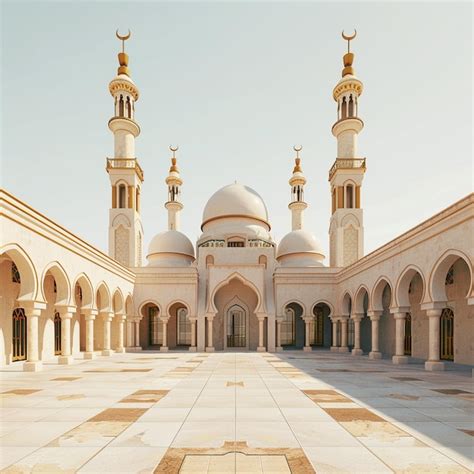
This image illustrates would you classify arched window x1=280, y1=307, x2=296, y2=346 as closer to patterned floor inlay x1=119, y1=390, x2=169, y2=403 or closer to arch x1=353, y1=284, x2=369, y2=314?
arch x1=353, y1=284, x2=369, y2=314

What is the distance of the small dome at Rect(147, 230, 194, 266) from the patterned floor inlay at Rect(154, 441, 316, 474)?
97.0ft

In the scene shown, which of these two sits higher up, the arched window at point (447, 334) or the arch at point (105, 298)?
the arch at point (105, 298)

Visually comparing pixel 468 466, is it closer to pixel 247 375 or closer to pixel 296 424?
pixel 296 424

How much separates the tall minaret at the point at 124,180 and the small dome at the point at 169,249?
1888mm

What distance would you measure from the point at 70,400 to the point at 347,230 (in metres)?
26.5

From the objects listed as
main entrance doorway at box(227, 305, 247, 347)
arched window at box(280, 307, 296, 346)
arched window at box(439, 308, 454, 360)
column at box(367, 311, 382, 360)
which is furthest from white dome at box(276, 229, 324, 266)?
arched window at box(439, 308, 454, 360)

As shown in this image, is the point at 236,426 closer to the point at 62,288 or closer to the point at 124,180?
the point at 62,288

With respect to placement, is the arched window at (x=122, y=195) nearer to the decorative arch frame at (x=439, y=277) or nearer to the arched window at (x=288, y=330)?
the arched window at (x=288, y=330)

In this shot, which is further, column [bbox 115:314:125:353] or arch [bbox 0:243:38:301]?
column [bbox 115:314:125:353]

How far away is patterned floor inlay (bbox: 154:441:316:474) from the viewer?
4.39 m

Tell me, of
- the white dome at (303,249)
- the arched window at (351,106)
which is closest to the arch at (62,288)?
the white dome at (303,249)

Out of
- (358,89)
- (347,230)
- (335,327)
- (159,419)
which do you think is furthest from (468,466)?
(358,89)

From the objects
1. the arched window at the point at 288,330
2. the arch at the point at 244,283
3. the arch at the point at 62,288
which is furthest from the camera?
the arched window at the point at 288,330

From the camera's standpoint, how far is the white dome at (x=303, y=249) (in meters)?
34.3
